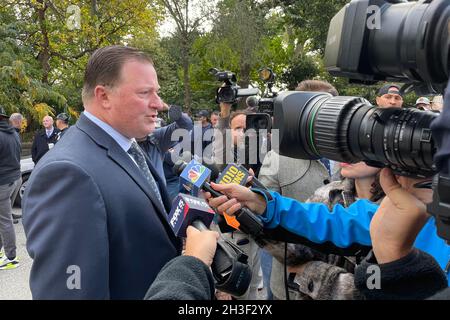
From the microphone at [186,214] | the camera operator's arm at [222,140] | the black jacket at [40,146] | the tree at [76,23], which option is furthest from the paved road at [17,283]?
the tree at [76,23]

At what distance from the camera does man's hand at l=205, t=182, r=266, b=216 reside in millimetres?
1856

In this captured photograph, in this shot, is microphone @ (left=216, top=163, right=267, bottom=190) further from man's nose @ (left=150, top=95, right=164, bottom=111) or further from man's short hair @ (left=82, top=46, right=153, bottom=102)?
man's short hair @ (left=82, top=46, right=153, bottom=102)

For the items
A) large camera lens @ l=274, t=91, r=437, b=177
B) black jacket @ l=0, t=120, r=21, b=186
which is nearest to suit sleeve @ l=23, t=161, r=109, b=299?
large camera lens @ l=274, t=91, r=437, b=177

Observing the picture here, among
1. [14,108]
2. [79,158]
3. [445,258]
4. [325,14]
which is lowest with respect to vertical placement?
[14,108]

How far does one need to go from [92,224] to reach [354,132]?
0.90 metres

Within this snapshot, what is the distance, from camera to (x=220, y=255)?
4.83 ft

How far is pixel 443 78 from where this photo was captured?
37.4 inches

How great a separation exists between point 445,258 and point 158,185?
Result: 4.01 ft

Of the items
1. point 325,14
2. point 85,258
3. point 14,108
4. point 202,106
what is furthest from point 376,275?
point 202,106

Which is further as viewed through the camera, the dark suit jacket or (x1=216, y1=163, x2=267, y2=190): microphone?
(x1=216, y1=163, x2=267, y2=190): microphone

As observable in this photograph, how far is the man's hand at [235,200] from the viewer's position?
1.86 meters

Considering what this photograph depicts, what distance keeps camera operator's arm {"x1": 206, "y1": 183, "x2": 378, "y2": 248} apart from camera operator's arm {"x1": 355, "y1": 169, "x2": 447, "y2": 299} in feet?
1.88

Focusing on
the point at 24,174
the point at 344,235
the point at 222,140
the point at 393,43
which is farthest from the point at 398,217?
the point at 24,174

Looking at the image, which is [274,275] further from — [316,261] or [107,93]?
[107,93]
